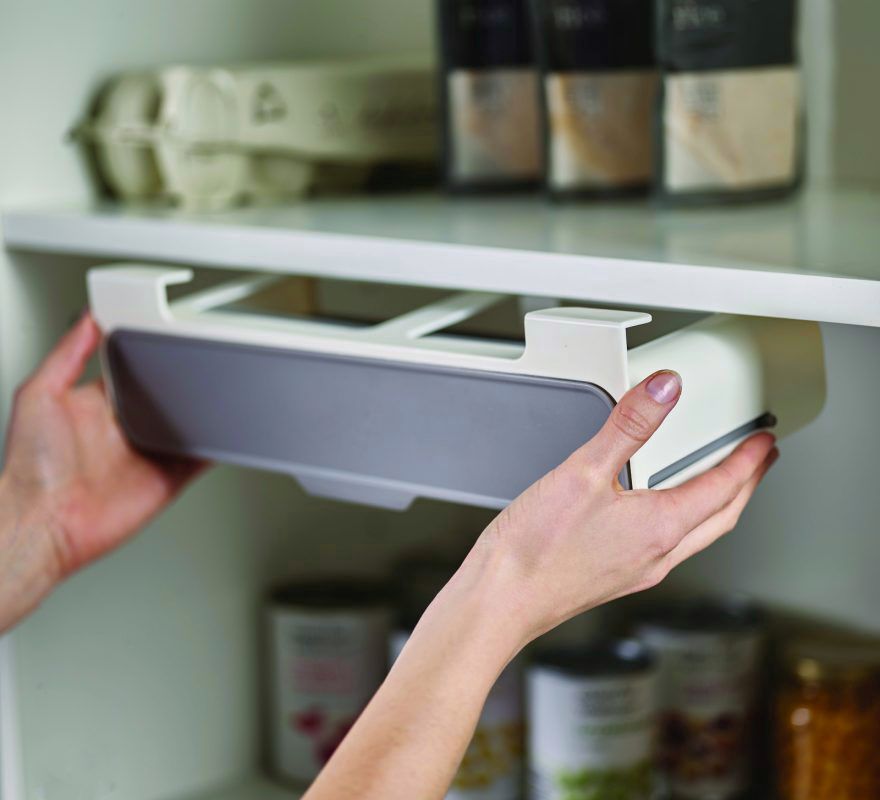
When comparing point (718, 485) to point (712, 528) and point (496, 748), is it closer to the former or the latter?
point (712, 528)

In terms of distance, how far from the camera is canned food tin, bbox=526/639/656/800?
99 centimetres

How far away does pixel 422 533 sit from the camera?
4.15 ft

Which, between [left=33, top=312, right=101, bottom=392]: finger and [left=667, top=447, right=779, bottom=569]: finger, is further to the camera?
[left=33, top=312, right=101, bottom=392]: finger

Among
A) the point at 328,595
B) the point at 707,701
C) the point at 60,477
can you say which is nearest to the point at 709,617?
the point at 707,701

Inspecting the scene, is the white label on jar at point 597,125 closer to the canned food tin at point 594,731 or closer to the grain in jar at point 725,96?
the grain in jar at point 725,96

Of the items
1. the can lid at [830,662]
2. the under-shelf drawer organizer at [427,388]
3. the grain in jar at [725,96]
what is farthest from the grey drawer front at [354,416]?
the can lid at [830,662]

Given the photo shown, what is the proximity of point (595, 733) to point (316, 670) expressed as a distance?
0.26 meters

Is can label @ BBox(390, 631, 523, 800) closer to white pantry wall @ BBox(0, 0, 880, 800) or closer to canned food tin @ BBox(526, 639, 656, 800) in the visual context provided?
canned food tin @ BBox(526, 639, 656, 800)

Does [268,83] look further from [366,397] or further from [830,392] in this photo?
[830,392]

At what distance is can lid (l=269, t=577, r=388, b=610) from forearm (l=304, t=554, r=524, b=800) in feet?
1.68

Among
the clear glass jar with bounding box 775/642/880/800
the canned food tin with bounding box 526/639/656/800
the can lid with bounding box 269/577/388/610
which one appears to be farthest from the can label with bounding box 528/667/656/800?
the can lid with bounding box 269/577/388/610

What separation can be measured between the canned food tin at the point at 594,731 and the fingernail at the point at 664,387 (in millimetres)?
451

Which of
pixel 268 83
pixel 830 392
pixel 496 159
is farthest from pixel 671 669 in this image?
pixel 268 83

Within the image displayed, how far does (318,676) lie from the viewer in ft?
3.66
